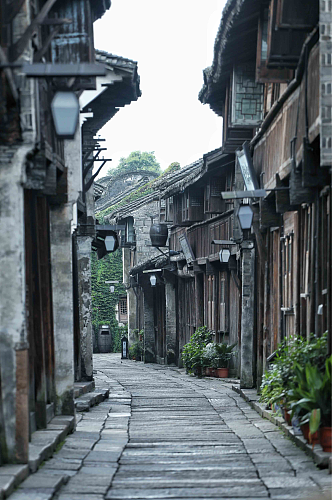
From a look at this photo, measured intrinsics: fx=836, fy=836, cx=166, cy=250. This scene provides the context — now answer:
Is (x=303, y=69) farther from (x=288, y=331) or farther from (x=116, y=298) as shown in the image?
(x=116, y=298)

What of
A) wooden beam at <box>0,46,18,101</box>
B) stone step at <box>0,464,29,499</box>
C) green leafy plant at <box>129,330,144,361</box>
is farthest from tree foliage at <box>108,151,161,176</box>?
stone step at <box>0,464,29,499</box>

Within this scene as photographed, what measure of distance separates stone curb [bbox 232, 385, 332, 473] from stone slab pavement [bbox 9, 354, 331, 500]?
89 mm

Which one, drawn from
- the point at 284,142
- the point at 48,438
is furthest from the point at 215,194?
the point at 48,438

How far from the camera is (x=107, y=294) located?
4728 cm

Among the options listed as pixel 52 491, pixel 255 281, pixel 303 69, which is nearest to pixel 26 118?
pixel 52 491

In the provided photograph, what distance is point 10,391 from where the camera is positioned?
7875 mm

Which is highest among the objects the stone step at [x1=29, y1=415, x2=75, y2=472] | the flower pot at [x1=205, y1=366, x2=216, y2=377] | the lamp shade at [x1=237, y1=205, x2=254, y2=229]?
the lamp shade at [x1=237, y1=205, x2=254, y2=229]

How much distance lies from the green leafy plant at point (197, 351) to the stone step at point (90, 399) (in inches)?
242

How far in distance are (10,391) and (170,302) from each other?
23.4m

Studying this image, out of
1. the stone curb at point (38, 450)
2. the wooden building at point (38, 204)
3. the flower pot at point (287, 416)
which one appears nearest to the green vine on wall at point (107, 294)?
the wooden building at point (38, 204)

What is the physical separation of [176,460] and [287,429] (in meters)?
1.83

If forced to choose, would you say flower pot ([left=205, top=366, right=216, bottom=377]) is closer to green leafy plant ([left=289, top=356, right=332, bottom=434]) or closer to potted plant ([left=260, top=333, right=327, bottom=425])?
potted plant ([left=260, top=333, right=327, bottom=425])

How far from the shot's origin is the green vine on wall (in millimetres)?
47156

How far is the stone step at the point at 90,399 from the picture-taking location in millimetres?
13477
